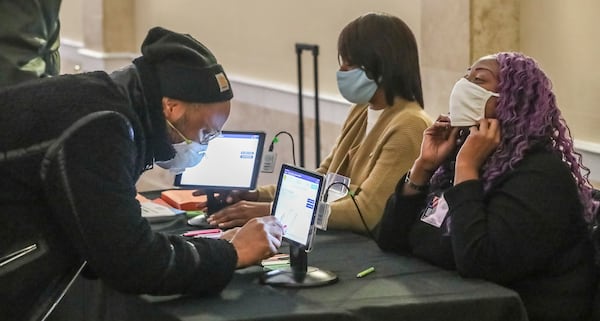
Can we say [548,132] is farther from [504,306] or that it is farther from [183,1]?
[183,1]

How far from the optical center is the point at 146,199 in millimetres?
3646

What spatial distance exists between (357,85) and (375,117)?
14 cm

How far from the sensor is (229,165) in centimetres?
336

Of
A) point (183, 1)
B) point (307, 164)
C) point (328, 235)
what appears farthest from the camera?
point (183, 1)

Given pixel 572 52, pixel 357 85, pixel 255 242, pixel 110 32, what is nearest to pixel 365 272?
pixel 255 242

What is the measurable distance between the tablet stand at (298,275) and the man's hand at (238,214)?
0.67 meters

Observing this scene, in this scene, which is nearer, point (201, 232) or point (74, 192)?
point (74, 192)

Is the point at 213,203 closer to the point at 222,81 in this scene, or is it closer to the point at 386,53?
the point at 386,53

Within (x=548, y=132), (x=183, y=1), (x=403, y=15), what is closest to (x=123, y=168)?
(x=548, y=132)

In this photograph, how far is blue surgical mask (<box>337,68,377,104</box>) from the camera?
327 cm

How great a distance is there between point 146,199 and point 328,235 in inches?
36.1

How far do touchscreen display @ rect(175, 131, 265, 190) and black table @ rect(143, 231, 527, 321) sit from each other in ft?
2.80

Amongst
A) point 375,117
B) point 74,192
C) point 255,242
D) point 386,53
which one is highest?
point 386,53

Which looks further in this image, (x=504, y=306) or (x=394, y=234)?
(x=394, y=234)
